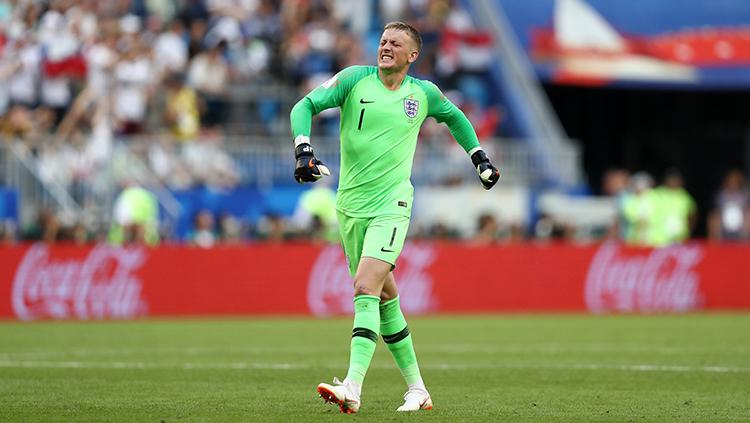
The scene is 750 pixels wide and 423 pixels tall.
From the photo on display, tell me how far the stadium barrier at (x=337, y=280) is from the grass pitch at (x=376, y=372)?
4.47 ft

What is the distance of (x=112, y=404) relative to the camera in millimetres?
9188

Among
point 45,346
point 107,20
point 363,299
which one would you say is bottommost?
point 45,346

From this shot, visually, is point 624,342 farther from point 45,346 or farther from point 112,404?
point 112,404

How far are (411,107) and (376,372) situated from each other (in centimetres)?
363

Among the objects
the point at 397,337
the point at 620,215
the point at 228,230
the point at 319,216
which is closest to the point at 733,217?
the point at 620,215

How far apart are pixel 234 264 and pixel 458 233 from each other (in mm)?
4958

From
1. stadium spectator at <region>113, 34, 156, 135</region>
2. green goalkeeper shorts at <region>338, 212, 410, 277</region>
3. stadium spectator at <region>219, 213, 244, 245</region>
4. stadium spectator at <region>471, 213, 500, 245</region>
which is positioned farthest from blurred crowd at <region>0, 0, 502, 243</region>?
green goalkeeper shorts at <region>338, 212, 410, 277</region>

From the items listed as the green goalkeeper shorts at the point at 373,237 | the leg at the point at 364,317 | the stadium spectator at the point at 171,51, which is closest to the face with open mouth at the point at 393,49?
the green goalkeeper shorts at the point at 373,237

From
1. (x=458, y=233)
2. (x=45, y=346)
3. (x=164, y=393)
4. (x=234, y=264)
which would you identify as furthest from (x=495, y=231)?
(x=164, y=393)

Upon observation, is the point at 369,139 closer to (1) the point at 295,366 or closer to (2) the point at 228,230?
(1) the point at 295,366

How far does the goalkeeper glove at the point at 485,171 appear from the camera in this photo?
9.44 m

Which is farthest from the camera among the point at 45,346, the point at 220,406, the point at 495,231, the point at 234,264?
the point at 495,231

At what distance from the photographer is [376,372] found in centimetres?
1223

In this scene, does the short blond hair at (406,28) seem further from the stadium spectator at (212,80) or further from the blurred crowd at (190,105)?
the stadium spectator at (212,80)
